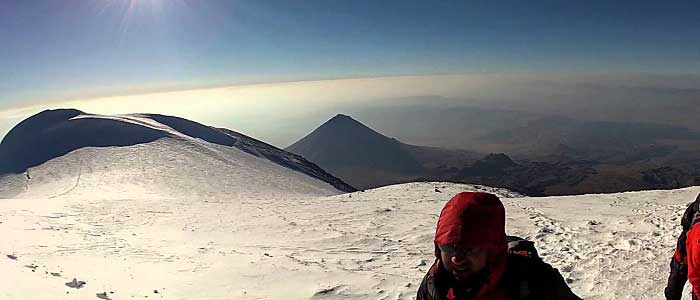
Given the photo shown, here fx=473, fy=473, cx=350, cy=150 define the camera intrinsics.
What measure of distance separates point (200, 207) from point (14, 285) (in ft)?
41.3

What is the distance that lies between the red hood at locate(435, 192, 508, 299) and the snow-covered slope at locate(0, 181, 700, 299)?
6266 millimetres

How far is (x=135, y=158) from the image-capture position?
41281 mm

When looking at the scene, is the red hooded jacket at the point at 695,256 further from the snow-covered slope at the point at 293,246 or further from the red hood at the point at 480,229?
the snow-covered slope at the point at 293,246

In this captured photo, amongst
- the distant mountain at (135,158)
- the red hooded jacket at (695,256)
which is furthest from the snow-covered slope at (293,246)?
the distant mountain at (135,158)

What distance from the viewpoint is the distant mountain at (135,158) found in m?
35.1

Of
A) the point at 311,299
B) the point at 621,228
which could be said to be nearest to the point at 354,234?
the point at 311,299

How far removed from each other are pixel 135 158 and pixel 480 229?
43453 mm

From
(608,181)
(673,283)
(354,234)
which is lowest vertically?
(608,181)

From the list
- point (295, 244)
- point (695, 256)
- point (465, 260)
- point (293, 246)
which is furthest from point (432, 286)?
point (295, 244)

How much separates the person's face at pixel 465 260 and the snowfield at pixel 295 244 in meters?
6.27

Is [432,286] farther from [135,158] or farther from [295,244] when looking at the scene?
[135,158]

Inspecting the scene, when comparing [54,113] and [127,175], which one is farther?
[54,113]

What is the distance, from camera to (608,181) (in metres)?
193

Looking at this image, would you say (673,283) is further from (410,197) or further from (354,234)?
(410,197)
